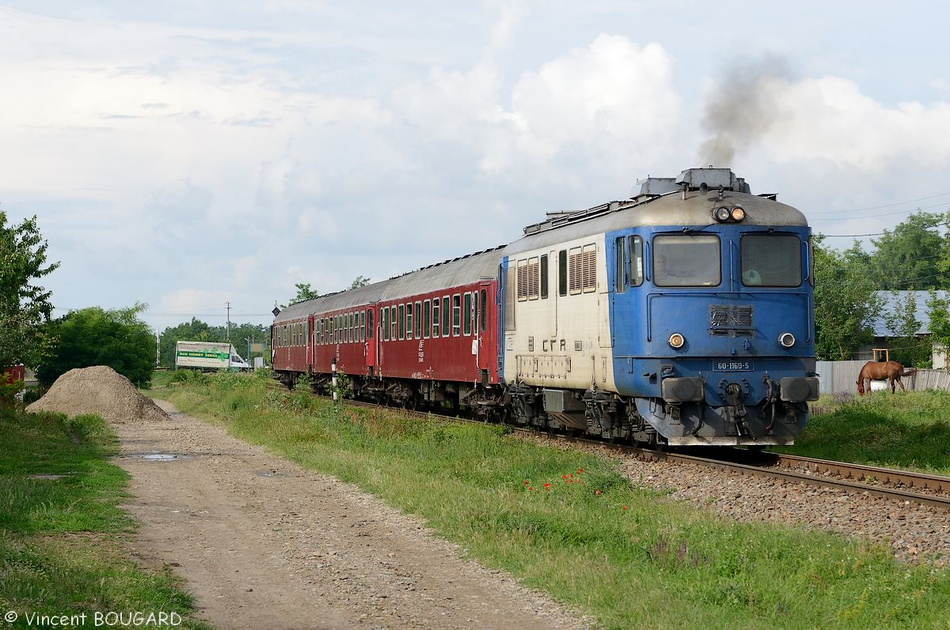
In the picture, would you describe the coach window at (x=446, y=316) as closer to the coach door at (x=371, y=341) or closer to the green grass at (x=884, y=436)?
the coach door at (x=371, y=341)

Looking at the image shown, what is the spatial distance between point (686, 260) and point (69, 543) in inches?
369

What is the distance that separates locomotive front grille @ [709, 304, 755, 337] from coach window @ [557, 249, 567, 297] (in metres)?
3.36

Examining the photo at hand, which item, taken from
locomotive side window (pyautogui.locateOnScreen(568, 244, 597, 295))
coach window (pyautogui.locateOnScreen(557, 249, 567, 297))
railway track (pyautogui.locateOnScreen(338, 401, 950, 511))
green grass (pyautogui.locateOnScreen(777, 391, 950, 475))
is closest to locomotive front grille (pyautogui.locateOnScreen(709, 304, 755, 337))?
railway track (pyautogui.locateOnScreen(338, 401, 950, 511))

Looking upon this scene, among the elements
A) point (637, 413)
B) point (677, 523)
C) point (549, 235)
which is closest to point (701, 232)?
point (637, 413)

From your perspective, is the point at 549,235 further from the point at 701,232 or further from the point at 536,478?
the point at 536,478

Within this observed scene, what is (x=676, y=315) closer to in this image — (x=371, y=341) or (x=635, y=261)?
(x=635, y=261)

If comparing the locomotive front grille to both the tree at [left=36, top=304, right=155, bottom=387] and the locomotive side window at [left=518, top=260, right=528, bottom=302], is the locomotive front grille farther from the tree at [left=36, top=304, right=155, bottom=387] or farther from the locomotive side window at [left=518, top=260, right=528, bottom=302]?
the tree at [left=36, top=304, right=155, bottom=387]

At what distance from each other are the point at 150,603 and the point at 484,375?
54.0 ft

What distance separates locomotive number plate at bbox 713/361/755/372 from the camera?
54.4ft

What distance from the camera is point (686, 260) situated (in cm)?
1677

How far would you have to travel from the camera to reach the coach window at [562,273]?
1941cm

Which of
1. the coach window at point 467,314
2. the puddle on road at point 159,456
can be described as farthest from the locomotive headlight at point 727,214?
the puddle on road at point 159,456

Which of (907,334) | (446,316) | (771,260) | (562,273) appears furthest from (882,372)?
(907,334)

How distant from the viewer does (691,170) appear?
17938 millimetres
